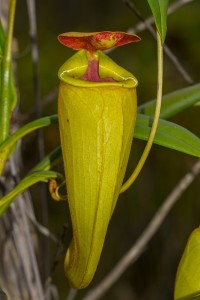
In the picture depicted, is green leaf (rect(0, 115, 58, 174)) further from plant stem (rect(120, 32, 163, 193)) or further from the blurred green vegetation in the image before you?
the blurred green vegetation

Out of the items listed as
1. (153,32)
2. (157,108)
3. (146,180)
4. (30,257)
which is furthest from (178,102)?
(146,180)

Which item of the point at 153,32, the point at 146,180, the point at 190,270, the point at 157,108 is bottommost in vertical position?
the point at 146,180

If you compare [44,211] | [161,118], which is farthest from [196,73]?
[161,118]

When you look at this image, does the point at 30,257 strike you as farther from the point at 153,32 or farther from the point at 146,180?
the point at 146,180

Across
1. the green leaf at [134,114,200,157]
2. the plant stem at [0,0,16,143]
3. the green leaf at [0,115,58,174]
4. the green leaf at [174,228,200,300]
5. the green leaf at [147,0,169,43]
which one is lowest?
the green leaf at [174,228,200,300]

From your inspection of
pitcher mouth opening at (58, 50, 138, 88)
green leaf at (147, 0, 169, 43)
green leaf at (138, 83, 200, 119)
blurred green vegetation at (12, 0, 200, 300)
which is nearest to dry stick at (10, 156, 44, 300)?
green leaf at (138, 83, 200, 119)

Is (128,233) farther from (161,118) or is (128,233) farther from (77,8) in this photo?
(161,118)
